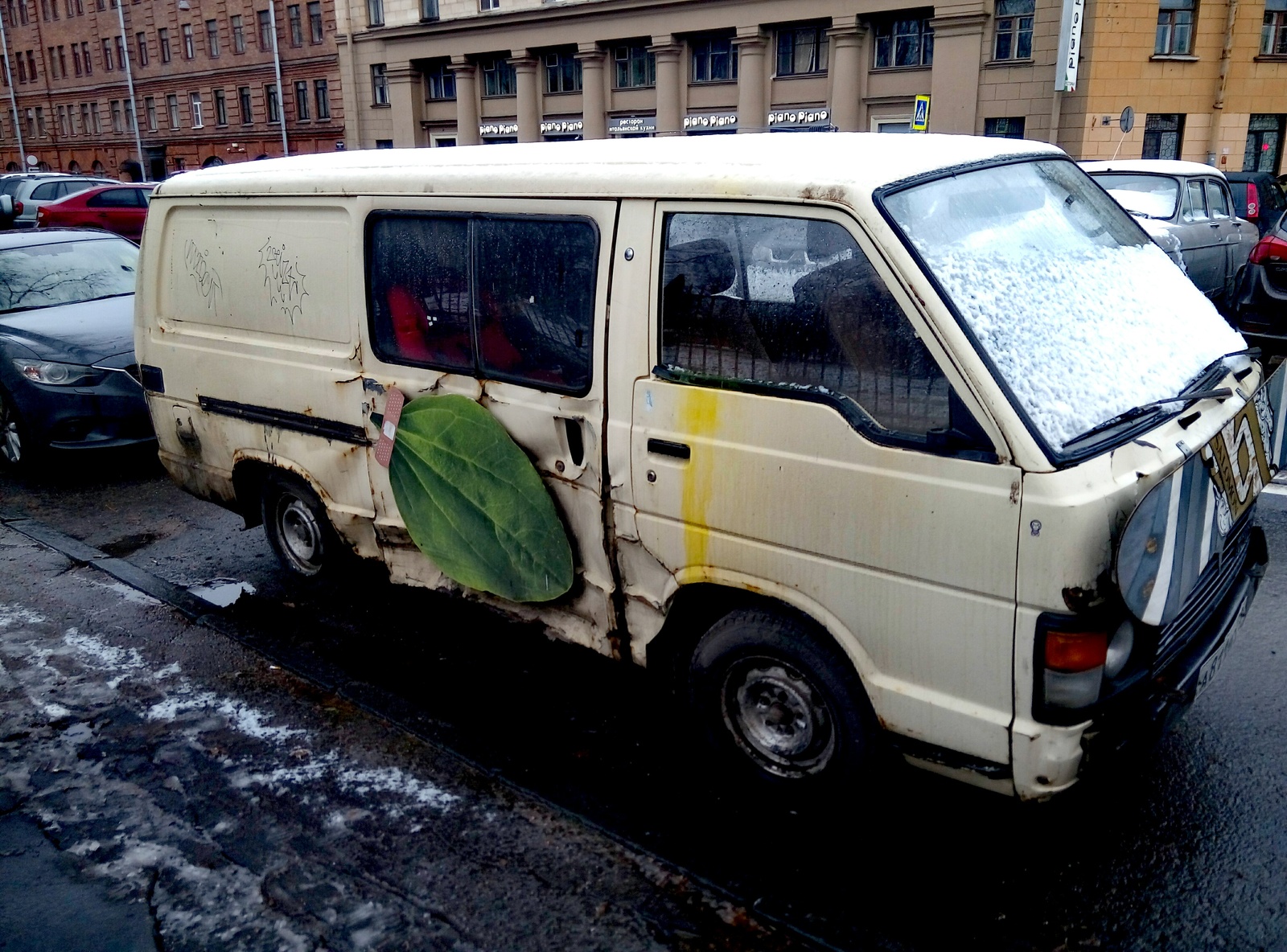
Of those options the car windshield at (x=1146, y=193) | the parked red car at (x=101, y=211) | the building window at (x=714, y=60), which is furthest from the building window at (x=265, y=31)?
the car windshield at (x=1146, y=193)

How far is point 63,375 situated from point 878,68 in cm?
2673

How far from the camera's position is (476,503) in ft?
13.5

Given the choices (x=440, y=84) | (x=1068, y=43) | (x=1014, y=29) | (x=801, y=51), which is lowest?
(x=1068, y=43)

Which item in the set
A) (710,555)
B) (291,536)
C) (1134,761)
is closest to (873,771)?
(710,555)

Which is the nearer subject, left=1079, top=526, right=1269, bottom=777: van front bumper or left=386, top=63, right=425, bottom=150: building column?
left=1079, top=526, right=1269, bottom=777: van front bumper

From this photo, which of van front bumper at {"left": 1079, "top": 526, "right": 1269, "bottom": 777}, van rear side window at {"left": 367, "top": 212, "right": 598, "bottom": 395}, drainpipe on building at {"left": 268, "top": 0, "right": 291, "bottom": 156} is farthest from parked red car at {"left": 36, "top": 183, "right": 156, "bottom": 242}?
drainpipe on building at {"left": 268, "top": 0, "right": 291, "bottom": 156}

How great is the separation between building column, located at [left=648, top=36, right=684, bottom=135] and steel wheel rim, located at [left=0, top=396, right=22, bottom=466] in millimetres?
27096

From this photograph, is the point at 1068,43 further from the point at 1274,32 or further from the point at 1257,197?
the point at 1274,32

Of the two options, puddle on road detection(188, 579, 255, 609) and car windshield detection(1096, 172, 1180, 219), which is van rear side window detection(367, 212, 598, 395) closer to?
puddle on road detection(188, 579, 255, 609)

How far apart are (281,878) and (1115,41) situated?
29892 mm

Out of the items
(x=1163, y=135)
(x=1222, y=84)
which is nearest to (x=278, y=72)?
(x=1163, y=135)

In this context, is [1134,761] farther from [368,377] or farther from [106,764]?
[106,764]

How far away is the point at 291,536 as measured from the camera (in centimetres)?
557

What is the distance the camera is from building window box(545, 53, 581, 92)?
36.3 metres
